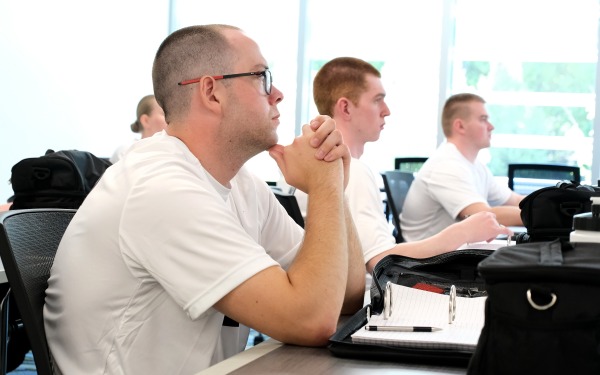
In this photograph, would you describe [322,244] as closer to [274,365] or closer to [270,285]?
[270,285]

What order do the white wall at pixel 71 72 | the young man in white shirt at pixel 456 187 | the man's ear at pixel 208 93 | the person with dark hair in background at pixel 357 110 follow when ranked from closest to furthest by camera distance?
the man's ear at pixel 208 93
the person with dark hair in background at pixel 357 110
the young man in white shirt at pixel 456 187
the white wall at pixel 71 72

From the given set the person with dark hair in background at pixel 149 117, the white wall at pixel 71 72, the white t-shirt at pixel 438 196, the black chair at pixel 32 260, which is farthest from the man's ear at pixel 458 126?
the black chair at pixel 32 260

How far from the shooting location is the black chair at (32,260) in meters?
1.40

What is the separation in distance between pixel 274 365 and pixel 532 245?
1.56 ft

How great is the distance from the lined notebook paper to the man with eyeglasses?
11 centimetres

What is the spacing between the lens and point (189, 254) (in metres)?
1.45

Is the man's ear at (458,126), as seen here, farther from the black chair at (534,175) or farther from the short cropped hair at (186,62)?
the short cropped hair at (186,62)

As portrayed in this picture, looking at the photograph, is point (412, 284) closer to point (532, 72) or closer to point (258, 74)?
point (258, 74)

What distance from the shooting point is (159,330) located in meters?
1.54

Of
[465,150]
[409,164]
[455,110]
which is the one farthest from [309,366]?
[409,164]

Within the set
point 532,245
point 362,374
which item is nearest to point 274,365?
point 362,374

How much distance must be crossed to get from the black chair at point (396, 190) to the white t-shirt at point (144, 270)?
9.78 ft

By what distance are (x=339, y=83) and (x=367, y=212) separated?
30.3 inches

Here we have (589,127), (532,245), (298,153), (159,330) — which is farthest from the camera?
(589,127)
